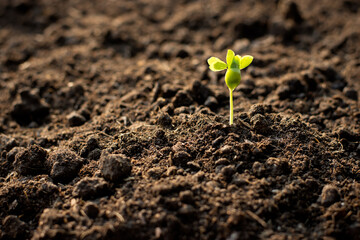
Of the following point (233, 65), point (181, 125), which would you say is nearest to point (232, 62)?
point (233, 65)

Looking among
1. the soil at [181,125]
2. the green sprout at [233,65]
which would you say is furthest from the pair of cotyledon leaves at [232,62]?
the soil at [181,125]

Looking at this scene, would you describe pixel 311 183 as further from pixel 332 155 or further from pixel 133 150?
pixel 133 150

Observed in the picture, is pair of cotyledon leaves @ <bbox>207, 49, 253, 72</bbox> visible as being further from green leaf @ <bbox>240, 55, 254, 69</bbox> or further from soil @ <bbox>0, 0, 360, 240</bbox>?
soil @ <bbox>0, 0, 360, 240</bbox>

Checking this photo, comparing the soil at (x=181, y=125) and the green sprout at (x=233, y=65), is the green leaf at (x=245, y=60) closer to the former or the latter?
the green sprout at (x=233, y=65)

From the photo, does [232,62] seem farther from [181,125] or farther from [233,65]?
[181,125]

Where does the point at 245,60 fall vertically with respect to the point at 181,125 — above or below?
above

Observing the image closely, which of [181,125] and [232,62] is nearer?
[232,62]

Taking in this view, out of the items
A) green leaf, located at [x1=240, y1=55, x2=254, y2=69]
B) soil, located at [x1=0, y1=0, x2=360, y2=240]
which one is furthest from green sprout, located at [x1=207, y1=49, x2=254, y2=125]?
soil, located at [x1=0, y1=0, x2=360, y2=240]

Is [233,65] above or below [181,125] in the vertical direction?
above

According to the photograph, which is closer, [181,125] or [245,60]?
[245,60]

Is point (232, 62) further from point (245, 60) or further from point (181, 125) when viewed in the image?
point (181, 125)
